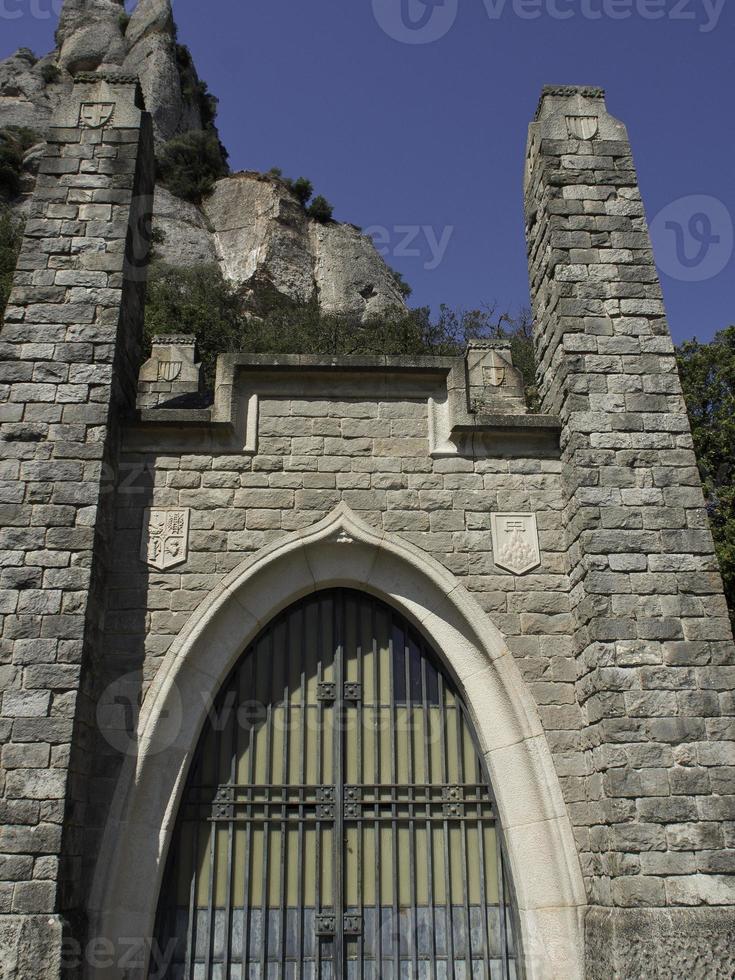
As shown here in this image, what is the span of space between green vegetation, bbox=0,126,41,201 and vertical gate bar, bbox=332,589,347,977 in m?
30.5

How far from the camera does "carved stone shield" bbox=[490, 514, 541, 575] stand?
19.5 ft

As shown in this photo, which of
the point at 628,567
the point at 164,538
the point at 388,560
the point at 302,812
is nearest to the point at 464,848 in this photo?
the point at 302,812

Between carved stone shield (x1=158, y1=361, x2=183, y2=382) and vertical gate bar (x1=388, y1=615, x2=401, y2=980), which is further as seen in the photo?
carved stone shield (x1=158, y1=361, x2=183, y2=382)

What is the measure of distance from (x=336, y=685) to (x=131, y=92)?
509 centimetres

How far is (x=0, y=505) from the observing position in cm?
552

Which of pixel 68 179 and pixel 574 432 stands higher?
pixel 68 179

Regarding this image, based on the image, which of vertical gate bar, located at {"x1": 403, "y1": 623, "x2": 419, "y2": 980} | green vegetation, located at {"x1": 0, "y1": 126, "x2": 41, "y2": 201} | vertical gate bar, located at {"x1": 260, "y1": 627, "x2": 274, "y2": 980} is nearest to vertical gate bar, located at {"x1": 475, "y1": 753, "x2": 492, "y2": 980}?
vertical gate bar, located at {"x1": 403, "y1": 623, "x2": 419, "y2": 980}

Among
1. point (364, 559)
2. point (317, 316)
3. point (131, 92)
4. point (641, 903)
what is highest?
point (317, 316)

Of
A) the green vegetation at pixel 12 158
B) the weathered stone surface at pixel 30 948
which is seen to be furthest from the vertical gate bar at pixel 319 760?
the green vegetation at pixel 12 158

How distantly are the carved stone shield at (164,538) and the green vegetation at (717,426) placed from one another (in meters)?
9.34

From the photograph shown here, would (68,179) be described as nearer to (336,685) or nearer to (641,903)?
(336,685)

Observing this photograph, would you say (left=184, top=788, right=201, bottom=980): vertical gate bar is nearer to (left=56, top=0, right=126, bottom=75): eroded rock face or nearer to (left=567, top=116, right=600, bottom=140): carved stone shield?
(left=567, top=116, right=600, bottom=140): carved stone shield

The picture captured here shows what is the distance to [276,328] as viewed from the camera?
86.8 ft

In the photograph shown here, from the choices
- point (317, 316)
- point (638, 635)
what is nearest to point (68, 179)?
point (638, 635)
